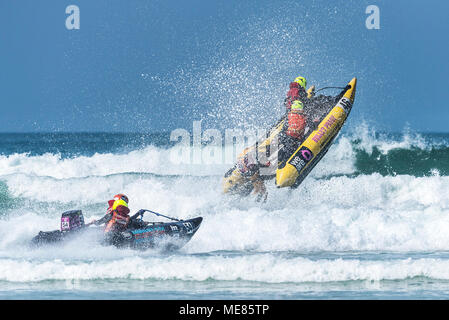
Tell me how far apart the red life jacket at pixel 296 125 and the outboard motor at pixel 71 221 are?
498cm

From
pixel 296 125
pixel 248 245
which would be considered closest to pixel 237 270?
pixel 248 245

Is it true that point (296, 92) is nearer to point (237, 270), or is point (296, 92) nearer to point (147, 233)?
point (147, 233)

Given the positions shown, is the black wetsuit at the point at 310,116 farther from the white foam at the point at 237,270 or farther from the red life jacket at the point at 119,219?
the white foam at the point at 237,270

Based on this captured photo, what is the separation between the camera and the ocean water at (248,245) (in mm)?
9164

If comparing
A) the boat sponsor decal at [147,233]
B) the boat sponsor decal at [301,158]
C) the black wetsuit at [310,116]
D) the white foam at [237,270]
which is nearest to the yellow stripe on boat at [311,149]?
the boat sponsor decal at [301,158]

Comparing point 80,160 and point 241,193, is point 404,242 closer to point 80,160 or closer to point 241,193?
point 241,193

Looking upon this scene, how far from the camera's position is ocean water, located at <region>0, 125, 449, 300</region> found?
9164mm

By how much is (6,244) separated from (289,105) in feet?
21.3

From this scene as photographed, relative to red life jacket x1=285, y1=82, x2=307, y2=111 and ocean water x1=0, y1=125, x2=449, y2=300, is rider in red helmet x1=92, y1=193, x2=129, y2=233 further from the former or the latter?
red life jacket x1=285, y1=82, x2=307, y2=111

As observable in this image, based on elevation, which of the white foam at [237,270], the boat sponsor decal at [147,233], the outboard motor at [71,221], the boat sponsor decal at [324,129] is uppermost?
the boat sponsor decal at [324,129]

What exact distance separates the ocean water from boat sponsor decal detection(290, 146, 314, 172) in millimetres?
959

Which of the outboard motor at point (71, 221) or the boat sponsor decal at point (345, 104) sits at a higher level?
the boat sponsor decal at point (345, 104)

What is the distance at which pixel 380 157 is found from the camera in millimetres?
23594
